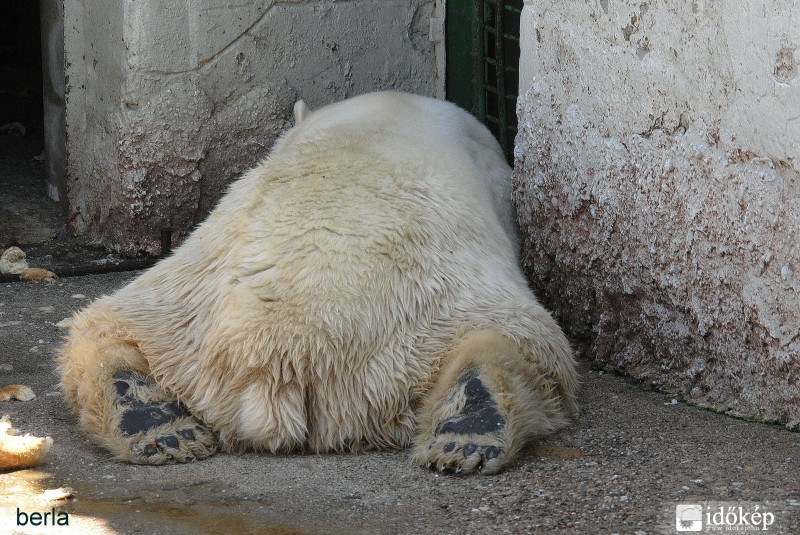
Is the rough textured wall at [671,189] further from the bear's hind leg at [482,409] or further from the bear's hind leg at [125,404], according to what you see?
the bear's hind leg at [125,404]

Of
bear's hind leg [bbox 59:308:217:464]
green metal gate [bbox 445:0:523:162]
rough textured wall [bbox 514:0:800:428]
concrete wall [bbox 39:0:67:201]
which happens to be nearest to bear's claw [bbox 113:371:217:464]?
bear's hind leg [bbox 59:308:217:464]

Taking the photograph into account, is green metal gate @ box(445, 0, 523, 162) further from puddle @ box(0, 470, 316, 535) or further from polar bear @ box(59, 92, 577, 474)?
puddle @ box(0, 470, 316, 535)

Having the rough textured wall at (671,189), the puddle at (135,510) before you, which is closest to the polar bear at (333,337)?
the puddle at (135,510)

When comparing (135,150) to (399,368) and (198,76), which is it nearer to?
(198,76)

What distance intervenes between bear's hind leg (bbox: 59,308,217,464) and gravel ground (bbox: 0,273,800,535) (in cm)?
5

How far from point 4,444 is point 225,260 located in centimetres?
78

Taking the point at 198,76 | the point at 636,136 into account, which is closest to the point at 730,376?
the point at 636,136

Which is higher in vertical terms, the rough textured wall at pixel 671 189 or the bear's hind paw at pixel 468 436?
the rough textured wall at pixel 671 189

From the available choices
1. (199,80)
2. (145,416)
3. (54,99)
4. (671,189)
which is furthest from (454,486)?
(54,99)

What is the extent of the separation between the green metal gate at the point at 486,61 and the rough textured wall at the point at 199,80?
141 mm

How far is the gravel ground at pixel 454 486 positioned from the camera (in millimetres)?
2578

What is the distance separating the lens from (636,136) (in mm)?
3486

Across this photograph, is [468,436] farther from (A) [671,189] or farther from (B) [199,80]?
(B) [199,80]

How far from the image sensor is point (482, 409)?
291 cm
